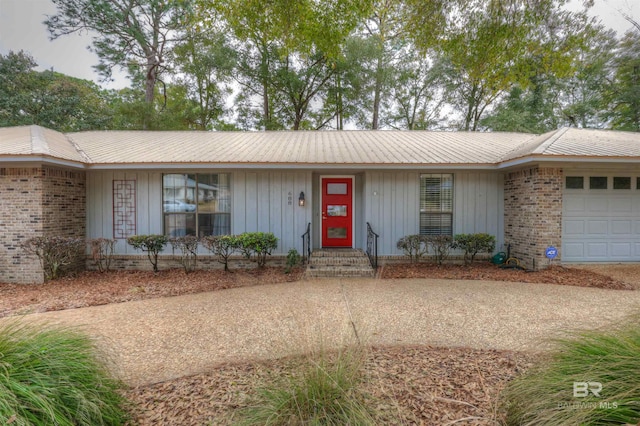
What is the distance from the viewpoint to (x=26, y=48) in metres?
13.4

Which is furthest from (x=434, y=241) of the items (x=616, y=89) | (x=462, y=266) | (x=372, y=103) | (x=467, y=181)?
(x=616, y=89)

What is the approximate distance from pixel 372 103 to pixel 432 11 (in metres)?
14.3

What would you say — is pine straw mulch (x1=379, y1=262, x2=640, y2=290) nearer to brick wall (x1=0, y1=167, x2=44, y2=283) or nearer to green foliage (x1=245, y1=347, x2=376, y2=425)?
green foliage (x1=245, y1=347, x2=376, y2=425)

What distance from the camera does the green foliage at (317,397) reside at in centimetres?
184

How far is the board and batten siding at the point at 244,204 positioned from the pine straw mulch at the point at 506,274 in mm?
2771

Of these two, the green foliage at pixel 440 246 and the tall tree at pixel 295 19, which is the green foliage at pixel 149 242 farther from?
the green foliage at pixel 440 246

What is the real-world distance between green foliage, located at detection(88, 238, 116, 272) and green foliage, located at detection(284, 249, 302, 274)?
464cm

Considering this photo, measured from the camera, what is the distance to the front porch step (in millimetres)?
6684

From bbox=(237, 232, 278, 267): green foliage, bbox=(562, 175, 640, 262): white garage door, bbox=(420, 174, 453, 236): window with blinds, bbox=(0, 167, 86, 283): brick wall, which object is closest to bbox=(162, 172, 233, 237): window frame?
bbox=(237, 232, 278, 267): green foliage

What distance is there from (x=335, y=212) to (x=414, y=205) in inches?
88.5

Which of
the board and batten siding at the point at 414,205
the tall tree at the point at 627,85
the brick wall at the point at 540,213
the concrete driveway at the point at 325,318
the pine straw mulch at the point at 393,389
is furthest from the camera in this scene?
the tall tree at the point at 627,85

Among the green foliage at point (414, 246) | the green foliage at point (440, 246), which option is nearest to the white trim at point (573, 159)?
the green foliage at point (440, 246)

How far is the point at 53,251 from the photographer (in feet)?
21.5

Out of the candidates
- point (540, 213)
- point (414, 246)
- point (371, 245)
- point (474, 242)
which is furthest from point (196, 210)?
point (540, 213)
